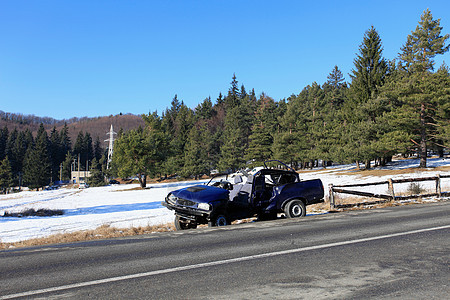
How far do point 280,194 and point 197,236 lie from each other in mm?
3832

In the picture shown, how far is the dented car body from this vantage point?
9.77 metres

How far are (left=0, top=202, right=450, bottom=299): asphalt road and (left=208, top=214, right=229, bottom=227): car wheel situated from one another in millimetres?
1393

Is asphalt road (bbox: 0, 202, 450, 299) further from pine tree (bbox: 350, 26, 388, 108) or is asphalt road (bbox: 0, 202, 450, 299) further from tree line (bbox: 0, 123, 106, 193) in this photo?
tree line (bbox: 0, 123, 106, 193)

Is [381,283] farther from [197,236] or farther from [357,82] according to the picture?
[357,82]

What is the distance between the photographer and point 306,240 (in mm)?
Answer: 7141

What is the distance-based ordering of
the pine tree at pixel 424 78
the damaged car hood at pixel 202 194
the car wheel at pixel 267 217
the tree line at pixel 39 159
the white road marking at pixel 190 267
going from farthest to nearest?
1. the tree line at pixel 39 159
2. the pine tree at pixel 424 78
3. the car wheel at pixel 267 217
4. the damaged car hood at pixel 202 194
5. the white road marking at pixel 190 267

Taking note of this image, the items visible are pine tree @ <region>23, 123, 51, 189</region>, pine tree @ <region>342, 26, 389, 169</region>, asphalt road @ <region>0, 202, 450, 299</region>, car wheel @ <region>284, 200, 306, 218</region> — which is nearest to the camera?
asphalt road @ <region>0, 202, 450, 299</region>

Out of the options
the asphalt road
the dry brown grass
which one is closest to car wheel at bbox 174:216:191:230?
the dry brown grass

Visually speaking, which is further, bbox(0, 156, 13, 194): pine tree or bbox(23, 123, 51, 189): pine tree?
bbox(23, 123, 51, 189): pine tree

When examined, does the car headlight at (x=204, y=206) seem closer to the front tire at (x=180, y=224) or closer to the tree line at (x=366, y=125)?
the front tire at (x=180, y=224)

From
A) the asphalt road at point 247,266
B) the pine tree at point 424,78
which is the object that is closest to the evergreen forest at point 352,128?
the pine tree at point 424,78

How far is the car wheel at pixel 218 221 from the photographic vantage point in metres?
9.84

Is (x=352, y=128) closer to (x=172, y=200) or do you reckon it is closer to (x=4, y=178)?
(x=172, y=200)

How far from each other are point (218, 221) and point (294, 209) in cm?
300
